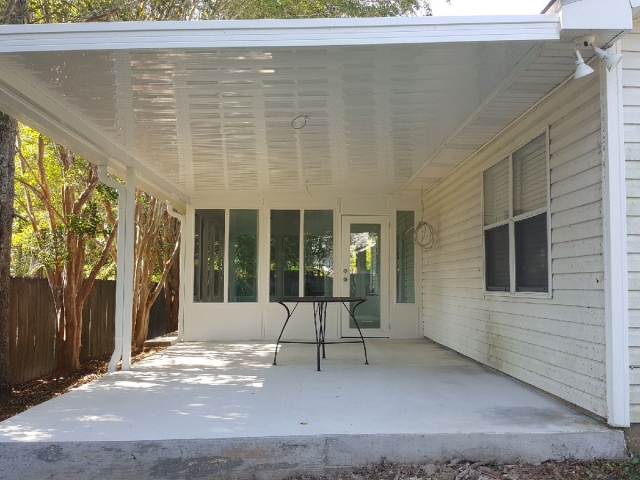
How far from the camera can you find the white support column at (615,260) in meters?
3.25

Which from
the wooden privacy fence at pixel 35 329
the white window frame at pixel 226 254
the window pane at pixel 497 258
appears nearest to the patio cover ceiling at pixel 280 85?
the window pane at pixel 497 258

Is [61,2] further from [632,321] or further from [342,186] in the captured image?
[632,321]

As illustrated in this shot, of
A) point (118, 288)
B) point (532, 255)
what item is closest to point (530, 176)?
point (532, 255)

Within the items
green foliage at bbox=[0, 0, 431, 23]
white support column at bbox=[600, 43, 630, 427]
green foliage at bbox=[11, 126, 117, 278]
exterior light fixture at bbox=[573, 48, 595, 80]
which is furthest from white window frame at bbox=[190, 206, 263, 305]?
exterior light fixture at bbox=[573, 48, 595, 80]

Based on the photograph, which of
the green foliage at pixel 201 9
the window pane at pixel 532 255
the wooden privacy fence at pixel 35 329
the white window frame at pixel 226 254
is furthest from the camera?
the white window frame at pixel 226 254

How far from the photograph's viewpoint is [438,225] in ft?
25.0

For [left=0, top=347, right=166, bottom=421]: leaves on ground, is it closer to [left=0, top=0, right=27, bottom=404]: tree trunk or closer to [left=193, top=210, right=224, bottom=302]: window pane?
[left=0, top=0, right=27, bottom=404]: tree trunk

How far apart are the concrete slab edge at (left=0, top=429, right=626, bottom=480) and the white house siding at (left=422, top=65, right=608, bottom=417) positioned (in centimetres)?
50

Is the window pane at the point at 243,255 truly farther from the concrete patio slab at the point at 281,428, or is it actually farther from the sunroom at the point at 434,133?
the concrete patio slab at the point at 281,428

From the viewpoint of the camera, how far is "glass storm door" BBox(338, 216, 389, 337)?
8.38 meters

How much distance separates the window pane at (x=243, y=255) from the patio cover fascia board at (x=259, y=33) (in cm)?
539

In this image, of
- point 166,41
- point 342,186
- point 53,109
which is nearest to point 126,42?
point 166,41

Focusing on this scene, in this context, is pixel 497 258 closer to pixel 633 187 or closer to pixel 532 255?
pixel 532 255

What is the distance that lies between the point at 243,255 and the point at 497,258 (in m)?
4.23
